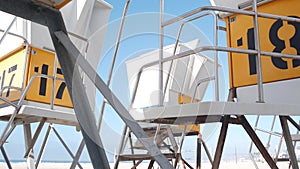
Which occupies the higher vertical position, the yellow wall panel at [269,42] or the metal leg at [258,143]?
the yellow wall panel at [269,42]

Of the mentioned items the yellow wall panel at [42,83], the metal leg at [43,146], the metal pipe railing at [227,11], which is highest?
the metal pipe railing at [227,11]

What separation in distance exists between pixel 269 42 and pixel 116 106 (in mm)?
1348

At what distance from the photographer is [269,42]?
1904 mm

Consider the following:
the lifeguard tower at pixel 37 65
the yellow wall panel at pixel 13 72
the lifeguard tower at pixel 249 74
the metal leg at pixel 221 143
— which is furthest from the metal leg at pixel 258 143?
the yellow wall panel at pixel 13 72

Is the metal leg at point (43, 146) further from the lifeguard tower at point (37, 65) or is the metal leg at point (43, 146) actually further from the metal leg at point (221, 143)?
the metal leg at point (221, 143)

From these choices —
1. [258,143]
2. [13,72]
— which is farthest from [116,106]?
[13,72]

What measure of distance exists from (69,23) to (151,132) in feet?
5.98

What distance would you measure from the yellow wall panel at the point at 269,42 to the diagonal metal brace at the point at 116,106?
3.95 feet

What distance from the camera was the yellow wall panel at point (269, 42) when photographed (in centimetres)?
180

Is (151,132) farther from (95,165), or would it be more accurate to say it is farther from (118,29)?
(95,165)

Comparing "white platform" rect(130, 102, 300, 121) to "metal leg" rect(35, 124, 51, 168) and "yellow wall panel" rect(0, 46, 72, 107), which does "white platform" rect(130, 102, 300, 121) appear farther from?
"metal leg" rect(35, 124, 51, 168)

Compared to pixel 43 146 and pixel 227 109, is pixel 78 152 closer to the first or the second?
pixel 43 146

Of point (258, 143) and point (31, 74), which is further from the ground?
point (31, 74)

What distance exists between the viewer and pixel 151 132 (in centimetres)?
399
